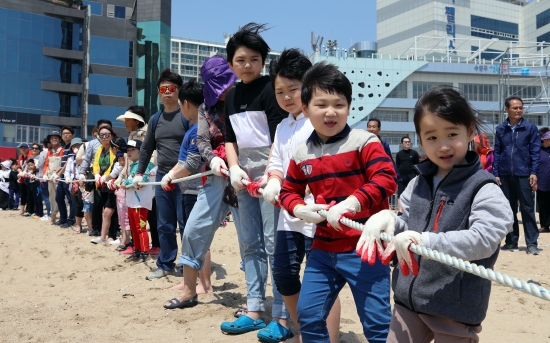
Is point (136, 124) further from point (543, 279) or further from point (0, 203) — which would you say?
→ point (0, 203)

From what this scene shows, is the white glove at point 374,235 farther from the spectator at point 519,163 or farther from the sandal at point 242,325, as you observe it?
the spectator at point 519,163

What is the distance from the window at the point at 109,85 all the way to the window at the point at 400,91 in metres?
26.1

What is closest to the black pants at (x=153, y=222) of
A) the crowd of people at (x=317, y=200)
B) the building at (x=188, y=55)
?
the crowd of people at (x=317, y=200)

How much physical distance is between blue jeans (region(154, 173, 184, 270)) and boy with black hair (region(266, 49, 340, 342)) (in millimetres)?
2600

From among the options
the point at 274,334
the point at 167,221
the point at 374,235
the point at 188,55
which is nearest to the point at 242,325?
the point at 274,334

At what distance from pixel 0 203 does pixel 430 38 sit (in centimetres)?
5857

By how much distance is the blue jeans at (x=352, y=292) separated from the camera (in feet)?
8.15

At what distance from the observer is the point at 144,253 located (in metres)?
6.82

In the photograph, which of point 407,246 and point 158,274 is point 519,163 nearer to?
point 158,274

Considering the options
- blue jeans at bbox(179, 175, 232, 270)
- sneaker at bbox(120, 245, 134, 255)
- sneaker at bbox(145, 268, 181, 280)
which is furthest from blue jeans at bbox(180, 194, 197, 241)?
sneaker at bbox(120, 245, 134, 255)

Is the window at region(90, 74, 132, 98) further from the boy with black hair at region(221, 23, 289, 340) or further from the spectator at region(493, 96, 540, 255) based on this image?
the boy with black hair at region(221, 23, 289, 340)

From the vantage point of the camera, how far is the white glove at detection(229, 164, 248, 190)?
11.9 ft

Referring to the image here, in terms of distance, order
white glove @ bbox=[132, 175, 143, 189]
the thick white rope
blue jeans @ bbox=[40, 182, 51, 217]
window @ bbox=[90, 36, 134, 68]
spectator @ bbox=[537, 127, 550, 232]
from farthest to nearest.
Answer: window @ bbox=[90, 36, 134, 68]
blue jeans @ bbox=[40, 182, 51, 217]
spectator @ bbox=[537, 127, 550, 232]
white glove @ bbox=[132, 175, 143, 189]
the thick white rope

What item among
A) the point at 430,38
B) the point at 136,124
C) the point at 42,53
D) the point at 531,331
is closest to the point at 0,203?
the point at 136,124
